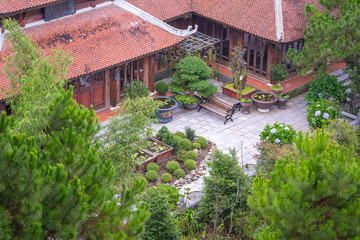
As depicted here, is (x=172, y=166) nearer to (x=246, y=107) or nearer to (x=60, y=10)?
(x=246, y=107)

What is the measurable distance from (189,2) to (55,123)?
19.5 metres

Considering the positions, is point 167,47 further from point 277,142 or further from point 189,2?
point 277,142

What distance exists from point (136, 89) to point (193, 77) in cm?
277

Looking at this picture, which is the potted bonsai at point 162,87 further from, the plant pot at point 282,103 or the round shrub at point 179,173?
the round shrub at point 179,173

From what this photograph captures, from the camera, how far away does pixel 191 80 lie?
1048 inches

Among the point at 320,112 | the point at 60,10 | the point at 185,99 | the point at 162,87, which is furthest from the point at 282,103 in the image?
the point at 60,10

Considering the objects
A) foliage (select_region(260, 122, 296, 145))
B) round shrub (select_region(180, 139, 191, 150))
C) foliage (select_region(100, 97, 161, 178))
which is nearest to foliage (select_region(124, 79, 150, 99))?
round shrub (select_region(180, 139, 191, 150))

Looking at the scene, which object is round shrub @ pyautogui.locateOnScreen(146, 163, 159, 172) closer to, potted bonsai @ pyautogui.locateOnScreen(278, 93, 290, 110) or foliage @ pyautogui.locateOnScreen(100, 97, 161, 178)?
foliage @ pyautogui.locateOnScreen(100, 97, 161, 178)

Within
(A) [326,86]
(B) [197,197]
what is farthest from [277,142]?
(A) [326,86]

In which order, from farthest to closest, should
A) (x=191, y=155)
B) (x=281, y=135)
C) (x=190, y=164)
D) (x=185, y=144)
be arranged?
(x=185, y=144) → (x=191, y=155) → (x=190, y=164) → (x=281, y=135)

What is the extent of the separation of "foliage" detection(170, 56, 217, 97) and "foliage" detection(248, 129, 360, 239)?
14.4m

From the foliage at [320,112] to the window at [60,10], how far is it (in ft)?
39.2

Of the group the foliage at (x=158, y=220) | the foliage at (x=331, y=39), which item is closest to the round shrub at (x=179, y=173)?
the foliage at (x=158, y=220)

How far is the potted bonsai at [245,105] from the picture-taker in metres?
27.5
